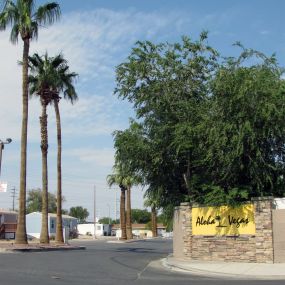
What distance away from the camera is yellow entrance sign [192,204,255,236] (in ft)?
75.6

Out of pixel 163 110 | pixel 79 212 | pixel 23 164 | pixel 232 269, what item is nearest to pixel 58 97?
pixel 23 164

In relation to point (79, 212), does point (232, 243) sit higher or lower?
lower

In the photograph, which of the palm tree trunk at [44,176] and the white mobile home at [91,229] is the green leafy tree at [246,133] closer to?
the palm tree trunk at [44,176]

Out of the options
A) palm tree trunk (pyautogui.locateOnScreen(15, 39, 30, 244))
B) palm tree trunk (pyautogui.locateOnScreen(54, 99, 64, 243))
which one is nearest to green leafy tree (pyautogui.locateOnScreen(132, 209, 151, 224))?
palm tree trunk (pyautogui.locateOnScreen(54, 99, 64, 243))

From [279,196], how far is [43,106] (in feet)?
74.2

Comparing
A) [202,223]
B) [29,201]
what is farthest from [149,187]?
[29,201]

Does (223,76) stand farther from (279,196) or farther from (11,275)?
(11,275)

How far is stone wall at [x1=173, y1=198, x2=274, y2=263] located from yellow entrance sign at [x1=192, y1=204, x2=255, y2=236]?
22 centimetres

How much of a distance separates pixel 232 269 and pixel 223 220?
13.5 feet

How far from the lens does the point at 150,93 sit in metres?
27.2

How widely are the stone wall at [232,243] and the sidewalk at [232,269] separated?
0.69 m

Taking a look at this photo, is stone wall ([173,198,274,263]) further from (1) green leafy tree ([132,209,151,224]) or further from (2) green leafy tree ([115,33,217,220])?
(1) green leafy tree ([132,209,151,224])

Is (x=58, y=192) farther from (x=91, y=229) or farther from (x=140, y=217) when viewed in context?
(x=140, y=217)

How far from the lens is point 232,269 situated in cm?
2003
